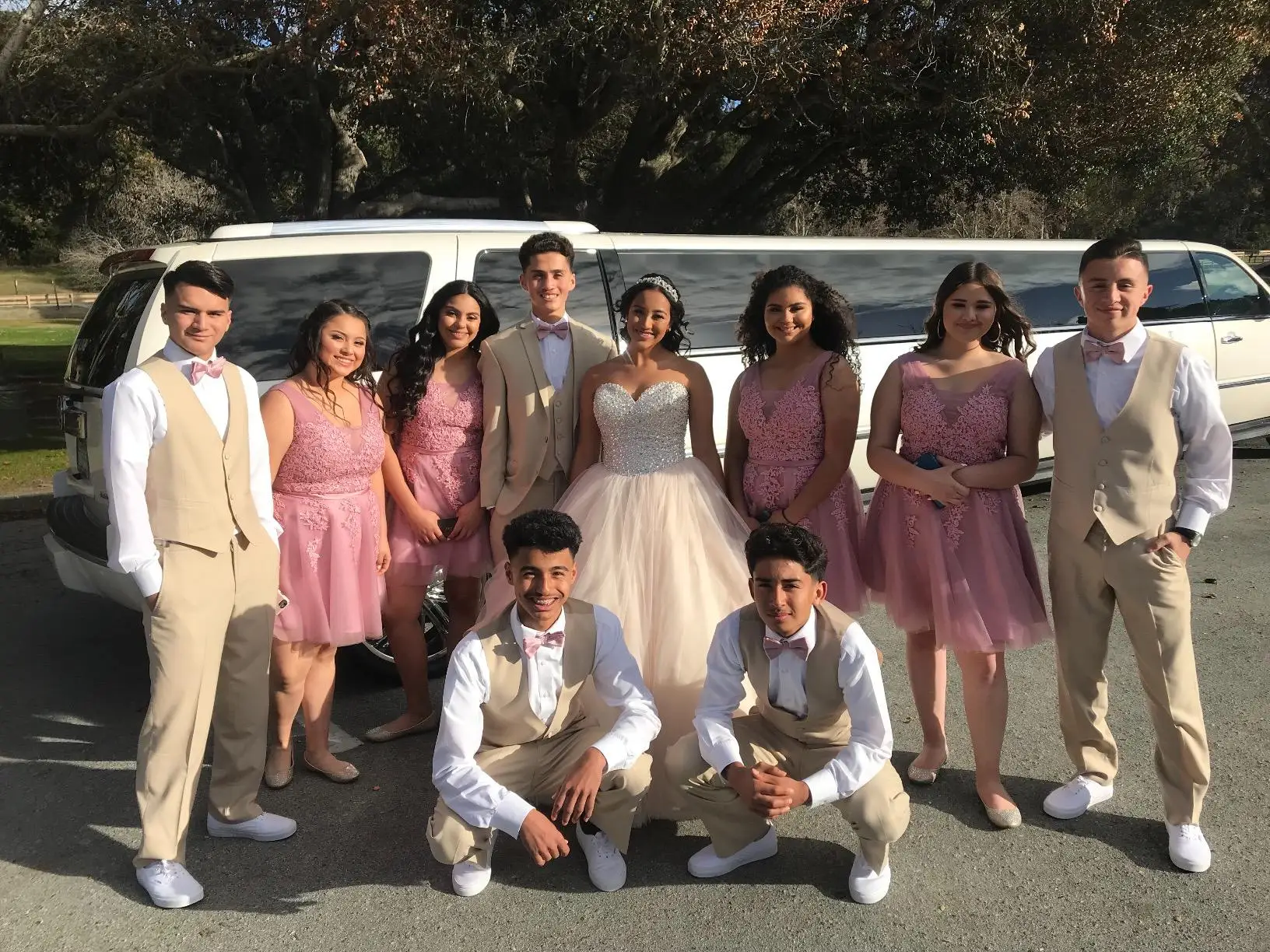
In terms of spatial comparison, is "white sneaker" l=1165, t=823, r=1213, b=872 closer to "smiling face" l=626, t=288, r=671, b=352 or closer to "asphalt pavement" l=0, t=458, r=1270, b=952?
"asphalt pavement" l=0, t=458, r=1270, b=952

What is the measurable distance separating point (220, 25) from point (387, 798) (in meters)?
7.87

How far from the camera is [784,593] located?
301 cm

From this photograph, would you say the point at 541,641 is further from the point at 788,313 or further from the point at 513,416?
the point at 788,313

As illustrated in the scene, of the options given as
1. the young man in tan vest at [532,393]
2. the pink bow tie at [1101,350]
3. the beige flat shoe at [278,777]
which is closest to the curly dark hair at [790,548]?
the pink bow tie at [1101,350]

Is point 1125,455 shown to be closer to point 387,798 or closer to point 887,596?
point 887,596

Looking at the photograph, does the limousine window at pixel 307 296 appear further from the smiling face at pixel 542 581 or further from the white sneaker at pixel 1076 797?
the white sneaker at pixel 1076 797

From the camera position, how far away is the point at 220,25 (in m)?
9.20

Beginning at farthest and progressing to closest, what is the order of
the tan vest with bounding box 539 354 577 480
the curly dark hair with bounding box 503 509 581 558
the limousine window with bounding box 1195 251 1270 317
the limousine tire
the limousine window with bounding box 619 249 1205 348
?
the limousine window with bounding box 1195 251 1270 317, the limousine window with bounding box 619 249 1205 348, the limousine tire, the tan vest with bounding box 539 354 577 480, the curly dark hair with bounding box 503 509 581 558

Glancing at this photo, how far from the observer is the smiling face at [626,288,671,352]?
3.82 metres

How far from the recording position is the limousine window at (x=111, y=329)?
4281mm

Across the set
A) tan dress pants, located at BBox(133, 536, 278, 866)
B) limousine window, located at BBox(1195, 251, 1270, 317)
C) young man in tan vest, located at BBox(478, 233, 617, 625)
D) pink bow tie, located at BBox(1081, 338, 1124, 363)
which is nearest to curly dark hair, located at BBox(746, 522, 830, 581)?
pink bow tie, located at BBox(1081, 338, 1124, 363)

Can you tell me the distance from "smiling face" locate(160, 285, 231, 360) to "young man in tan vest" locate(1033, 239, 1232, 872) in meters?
2.58

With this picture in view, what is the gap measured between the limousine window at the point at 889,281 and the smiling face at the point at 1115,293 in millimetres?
2422

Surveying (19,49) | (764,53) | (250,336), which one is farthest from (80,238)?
(250,336)
